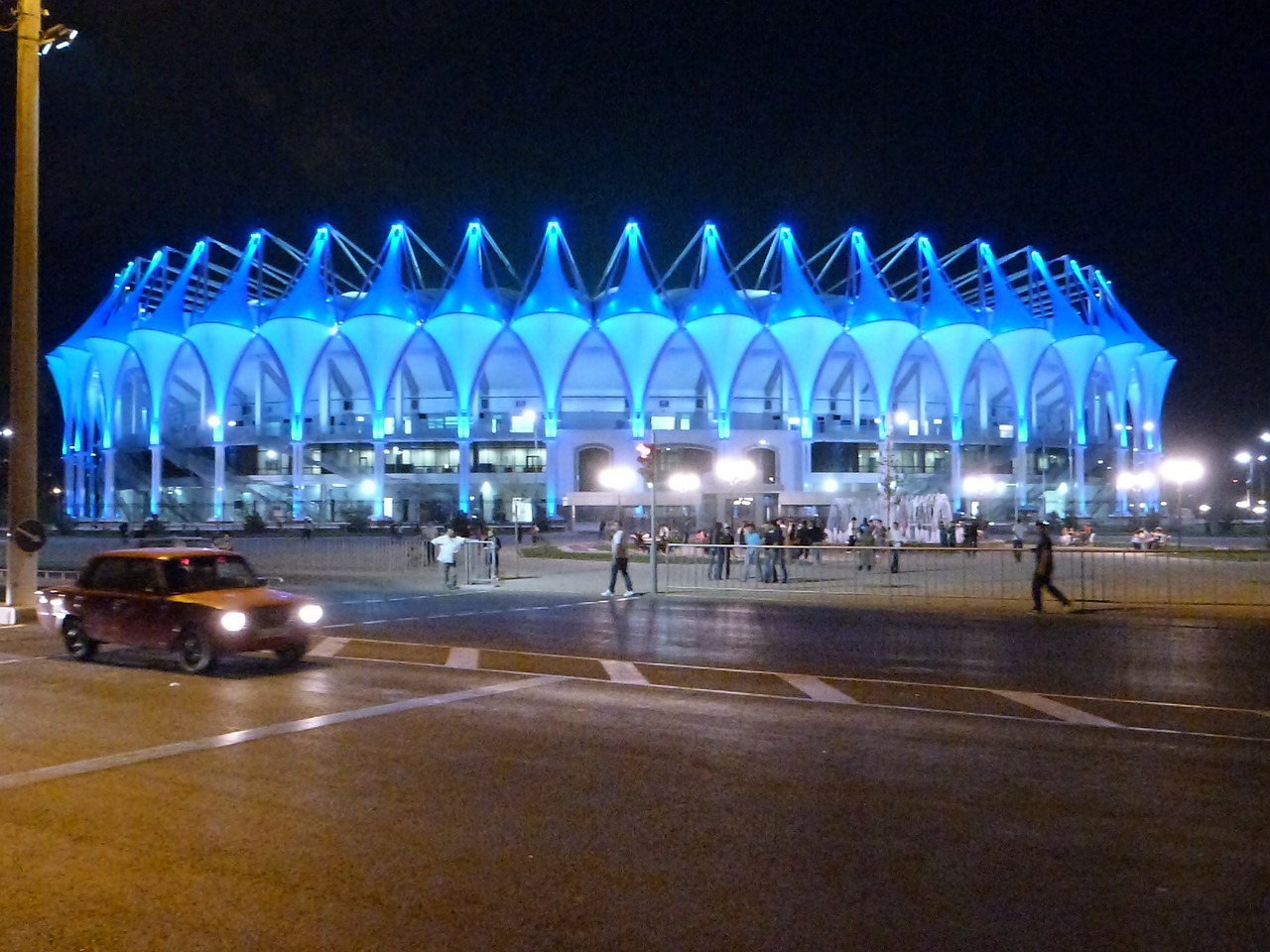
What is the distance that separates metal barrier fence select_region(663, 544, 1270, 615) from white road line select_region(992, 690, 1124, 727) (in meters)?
10.4

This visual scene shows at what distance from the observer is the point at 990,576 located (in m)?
22.7

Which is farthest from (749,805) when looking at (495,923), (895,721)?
(895,721)

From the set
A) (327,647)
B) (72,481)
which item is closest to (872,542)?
(327,647)

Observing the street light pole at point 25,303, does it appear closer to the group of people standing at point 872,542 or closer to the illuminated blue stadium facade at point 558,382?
the group of people standing at point 872,542

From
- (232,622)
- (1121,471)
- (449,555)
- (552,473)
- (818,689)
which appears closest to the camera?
(818,689)

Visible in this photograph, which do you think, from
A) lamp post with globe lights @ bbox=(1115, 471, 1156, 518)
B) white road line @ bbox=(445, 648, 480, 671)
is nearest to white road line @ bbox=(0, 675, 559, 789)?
white road line @ bbox=(445, 648, 480, 671)

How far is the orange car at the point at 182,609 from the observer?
460 inches

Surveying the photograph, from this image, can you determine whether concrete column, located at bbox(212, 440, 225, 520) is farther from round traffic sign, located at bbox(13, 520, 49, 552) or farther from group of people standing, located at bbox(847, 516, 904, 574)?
round traffic sign, located at bbox(13, 520, 49, 552)

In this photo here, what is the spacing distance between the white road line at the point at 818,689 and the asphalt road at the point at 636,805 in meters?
0.07

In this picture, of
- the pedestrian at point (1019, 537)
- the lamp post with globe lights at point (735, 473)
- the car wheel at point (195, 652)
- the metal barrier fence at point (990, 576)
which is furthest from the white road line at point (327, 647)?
the lamp post with globe lights at point (735, 473)

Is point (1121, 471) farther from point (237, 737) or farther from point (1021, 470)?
point (237, 737)

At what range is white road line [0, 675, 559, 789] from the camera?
23.7ft

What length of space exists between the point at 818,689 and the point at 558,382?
209ft

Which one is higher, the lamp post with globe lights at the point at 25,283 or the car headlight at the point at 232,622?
the lamp post with globe lights at the point at 25,283
